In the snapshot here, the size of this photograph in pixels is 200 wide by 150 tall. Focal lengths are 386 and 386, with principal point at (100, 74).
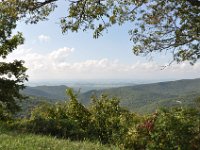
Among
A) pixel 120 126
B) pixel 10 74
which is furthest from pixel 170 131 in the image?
pixel 10 74

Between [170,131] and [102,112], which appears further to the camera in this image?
[102,112]

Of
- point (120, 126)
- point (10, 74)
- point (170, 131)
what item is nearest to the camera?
point (170, 131)

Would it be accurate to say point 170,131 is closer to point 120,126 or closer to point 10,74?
point 120,126

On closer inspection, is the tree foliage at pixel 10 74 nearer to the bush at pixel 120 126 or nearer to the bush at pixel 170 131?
the bush at pixel 120 126

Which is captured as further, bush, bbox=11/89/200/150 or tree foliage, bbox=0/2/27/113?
tree foliage, bbox=0/2/27/113

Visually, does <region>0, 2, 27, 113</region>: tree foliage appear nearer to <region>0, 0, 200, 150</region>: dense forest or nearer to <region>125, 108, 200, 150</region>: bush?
<region>0, 0, 200, 150</region>: dense forest

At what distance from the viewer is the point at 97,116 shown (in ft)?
69.9

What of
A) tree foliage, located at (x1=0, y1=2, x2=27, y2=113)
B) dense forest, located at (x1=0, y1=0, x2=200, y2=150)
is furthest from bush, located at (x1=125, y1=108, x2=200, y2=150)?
tree foliage, located at (x1=0, y1=2, x2=27, y2=113)

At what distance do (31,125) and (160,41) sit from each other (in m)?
9.48

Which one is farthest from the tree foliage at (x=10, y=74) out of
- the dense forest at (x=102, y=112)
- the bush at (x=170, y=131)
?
the bush at (x=170, y=131)

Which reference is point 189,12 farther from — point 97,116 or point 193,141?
point 193,141

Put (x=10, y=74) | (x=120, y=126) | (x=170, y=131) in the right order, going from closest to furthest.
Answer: (x=170, y=131) → (x=120, y=126) → (x=10, y=74)

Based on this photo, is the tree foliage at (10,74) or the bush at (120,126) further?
the tree foliage at (10,74)

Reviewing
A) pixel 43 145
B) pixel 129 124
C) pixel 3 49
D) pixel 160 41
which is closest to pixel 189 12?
pixel 160 41
